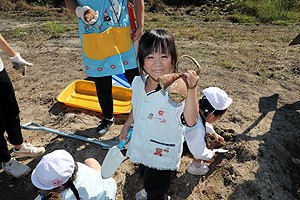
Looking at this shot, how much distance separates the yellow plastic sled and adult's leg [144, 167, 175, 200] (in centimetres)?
132

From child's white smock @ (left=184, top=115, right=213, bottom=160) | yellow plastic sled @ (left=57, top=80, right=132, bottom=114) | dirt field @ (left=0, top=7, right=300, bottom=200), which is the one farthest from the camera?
yellow plastic sled @ (left=57, top=80, right=132, bottom=114)

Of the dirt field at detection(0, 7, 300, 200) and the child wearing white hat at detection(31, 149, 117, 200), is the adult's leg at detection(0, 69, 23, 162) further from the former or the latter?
the child wearing white hat at detection(31, 149, 117, 200)

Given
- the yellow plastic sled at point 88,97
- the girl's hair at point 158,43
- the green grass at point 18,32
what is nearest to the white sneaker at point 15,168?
the yellow plastic sled at point 88,97

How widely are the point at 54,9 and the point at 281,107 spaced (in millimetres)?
8099

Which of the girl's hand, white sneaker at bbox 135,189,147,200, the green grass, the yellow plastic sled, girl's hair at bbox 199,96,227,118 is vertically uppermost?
the girl's hand

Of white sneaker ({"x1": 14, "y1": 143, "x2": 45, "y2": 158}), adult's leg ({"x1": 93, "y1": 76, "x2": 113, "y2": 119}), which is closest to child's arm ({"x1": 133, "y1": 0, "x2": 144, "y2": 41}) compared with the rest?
adult's leg ({"x1": 93, "y1": 76, "x2": 113, "y2": 119})

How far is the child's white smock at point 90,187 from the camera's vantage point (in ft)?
4.89

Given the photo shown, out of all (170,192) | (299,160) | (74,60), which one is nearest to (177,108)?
(170,192)

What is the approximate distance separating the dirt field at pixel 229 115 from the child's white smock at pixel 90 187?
1.18 ft

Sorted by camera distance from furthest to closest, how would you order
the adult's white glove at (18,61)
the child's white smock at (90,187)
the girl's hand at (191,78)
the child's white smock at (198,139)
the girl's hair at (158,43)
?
the adult's white glove at (18,61), the child's white smock at (198,139), the child's white smock at (90,187), the girl's hair at (158,43), the girl's hand at (191,78)

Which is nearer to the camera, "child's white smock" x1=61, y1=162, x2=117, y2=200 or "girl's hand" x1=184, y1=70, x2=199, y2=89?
"girl's hand" x1=184, y1=70, x2=199, y2=89

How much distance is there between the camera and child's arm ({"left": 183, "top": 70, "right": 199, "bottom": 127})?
1.14m

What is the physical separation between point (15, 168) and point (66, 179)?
0.97 meters

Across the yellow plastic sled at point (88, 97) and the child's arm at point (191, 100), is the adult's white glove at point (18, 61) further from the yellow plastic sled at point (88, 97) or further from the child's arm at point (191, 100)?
the child's arm at point (191, 100)
